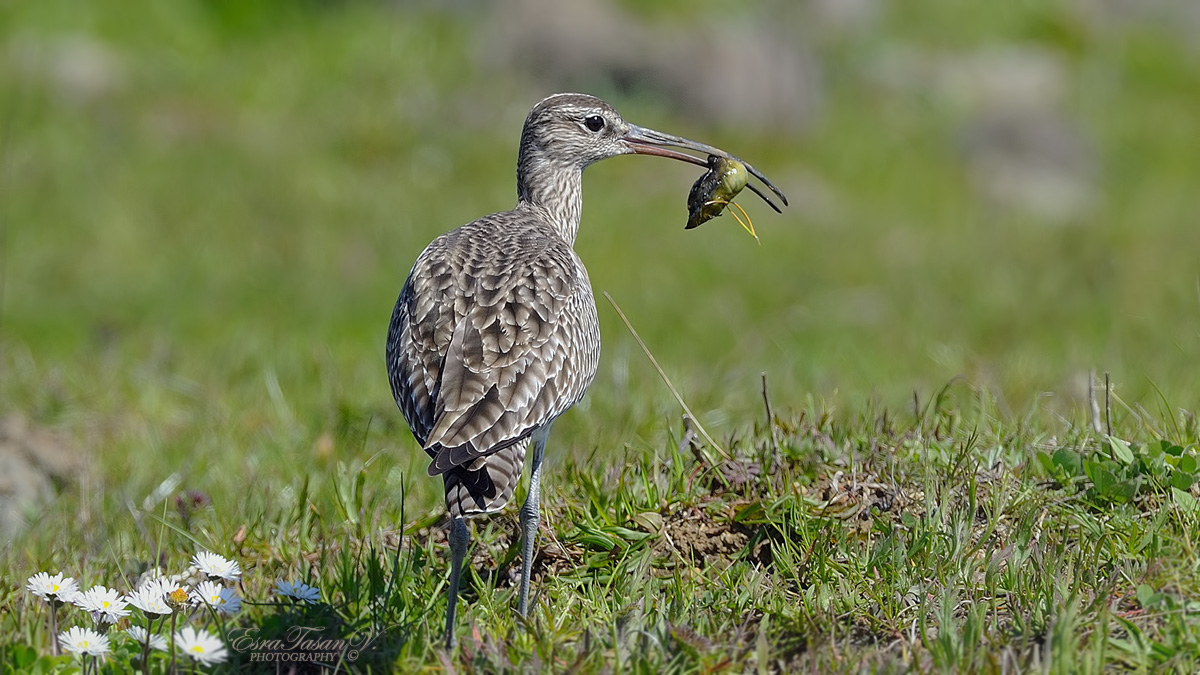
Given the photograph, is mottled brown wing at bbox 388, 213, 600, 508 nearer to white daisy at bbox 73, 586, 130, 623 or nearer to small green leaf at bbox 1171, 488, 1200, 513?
white daisy at bbox 73, 586, 130, 623

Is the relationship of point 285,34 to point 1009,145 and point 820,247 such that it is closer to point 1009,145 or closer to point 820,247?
point 820,247

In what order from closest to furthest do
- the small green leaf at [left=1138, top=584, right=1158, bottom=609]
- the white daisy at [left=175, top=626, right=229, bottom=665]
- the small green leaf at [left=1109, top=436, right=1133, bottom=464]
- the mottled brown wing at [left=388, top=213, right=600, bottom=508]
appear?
the white daisy at [left=175, top=626, right=229, bottom=665], the small green leaf at [left=1138, top=584, right=1158, bottom=609], the mottled brown wing at [left=388, top=213, right=600, bottom=508], the small green leaf at [left=1109, top=436, right=1133, bottom=464]

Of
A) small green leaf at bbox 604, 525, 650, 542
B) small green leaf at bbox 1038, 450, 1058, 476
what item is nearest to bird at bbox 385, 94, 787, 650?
small green leaf at bbox 604, 525, 650, 542

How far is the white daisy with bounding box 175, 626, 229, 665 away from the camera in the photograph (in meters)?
3.60

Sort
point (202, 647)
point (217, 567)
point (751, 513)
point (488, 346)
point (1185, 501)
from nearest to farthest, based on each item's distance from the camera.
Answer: point (202, 647) → point (217, 567) → point (1185, 501) → point (488, 346) → point (751, 513)

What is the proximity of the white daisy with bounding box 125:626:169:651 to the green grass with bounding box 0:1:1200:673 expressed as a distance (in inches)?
9.8

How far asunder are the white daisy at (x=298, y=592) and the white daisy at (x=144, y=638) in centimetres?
39

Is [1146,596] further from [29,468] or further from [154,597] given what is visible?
[29,468]

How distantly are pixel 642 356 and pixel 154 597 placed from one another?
17.2 ft

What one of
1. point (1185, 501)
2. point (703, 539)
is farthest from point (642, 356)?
point (1185, 501)

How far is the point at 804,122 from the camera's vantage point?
14656 mm

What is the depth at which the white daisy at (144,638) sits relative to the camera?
3.79 meters

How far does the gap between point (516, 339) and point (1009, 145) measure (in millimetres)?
11967

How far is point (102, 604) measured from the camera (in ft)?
12.9
